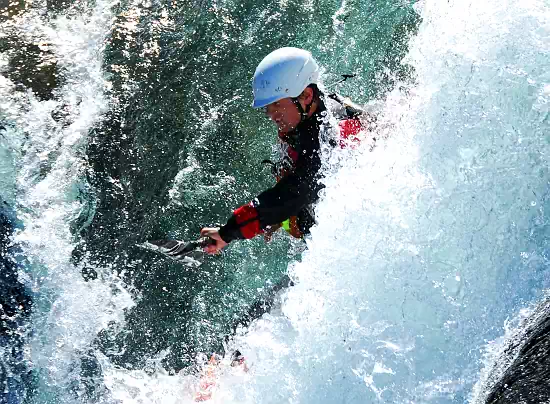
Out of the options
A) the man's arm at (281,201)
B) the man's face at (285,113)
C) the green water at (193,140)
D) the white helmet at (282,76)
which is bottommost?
the green water at (193,140)

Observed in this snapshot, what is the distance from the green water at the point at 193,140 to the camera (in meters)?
5.97

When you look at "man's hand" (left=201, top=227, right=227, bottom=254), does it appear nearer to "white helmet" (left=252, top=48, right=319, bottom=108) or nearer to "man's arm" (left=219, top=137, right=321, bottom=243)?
"man's arm" (left=219, top=137, right=321, bottom=243)

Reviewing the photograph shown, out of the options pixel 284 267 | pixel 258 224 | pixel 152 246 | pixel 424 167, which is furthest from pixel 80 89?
pixel 424 167

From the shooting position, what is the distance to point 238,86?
7.56 m

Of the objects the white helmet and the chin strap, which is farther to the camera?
the chin strap

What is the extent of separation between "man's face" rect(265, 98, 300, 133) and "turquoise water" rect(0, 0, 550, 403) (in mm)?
561

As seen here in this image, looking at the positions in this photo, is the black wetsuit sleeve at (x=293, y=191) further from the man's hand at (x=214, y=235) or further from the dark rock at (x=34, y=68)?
the dark rock at (x=34, y=68)

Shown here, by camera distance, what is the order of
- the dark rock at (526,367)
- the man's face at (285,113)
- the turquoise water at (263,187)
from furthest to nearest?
the man's face at (285,113)
the turquoise water at (263,187)
the dark rock at (526,367)

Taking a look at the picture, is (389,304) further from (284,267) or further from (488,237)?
(284,267)

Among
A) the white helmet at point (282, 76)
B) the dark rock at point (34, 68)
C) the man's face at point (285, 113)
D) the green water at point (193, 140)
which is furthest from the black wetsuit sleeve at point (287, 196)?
the dark rock at point (34, 68)

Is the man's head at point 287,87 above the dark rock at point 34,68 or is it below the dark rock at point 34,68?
above

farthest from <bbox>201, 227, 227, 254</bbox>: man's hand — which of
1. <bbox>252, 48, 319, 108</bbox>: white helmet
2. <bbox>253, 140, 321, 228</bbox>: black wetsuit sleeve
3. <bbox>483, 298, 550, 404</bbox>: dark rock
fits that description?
<bbox>483, 298, 550, 404</bbox>: dark rock

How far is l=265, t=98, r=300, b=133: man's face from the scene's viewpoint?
4738 millimetres

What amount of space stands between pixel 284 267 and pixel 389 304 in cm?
180
